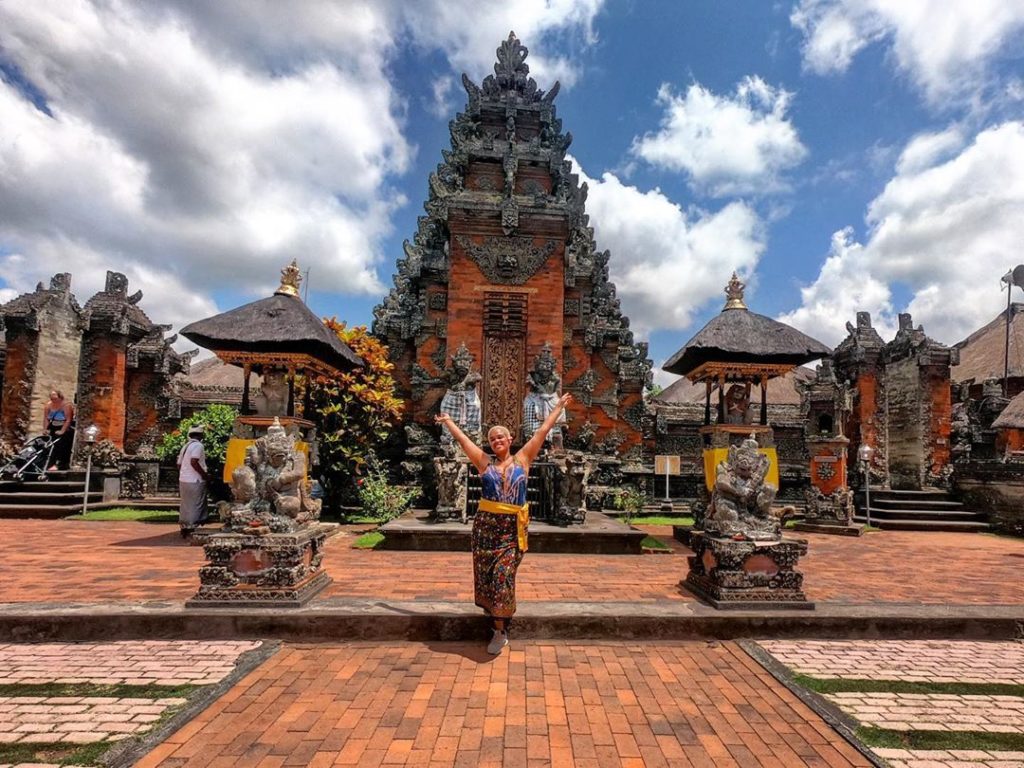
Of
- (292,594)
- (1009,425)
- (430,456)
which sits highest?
(1009,425)

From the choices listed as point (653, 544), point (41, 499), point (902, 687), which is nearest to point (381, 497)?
point (653, 544)

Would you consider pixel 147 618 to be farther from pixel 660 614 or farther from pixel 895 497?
pixel 895 497

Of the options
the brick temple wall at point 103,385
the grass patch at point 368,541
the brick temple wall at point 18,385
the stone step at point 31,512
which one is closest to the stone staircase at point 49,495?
the stone step at point 31,512

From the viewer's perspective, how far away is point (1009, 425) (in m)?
15.6

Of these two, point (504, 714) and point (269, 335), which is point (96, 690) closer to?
point (504, 714)

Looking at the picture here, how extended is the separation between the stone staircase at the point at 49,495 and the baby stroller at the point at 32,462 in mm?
180

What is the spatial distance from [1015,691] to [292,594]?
5797 mm

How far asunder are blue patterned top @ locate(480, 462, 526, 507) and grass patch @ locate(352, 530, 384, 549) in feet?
16.4

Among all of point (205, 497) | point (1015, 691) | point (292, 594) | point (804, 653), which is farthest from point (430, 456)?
point (1015, 691)

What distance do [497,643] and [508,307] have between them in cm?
1033

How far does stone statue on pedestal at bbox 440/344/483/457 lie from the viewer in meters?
11.8

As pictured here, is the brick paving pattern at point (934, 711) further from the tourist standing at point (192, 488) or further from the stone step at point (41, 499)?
the stone step at point (41, 499)

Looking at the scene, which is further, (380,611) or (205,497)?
(205,497)

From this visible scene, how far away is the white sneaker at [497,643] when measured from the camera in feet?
13.8
